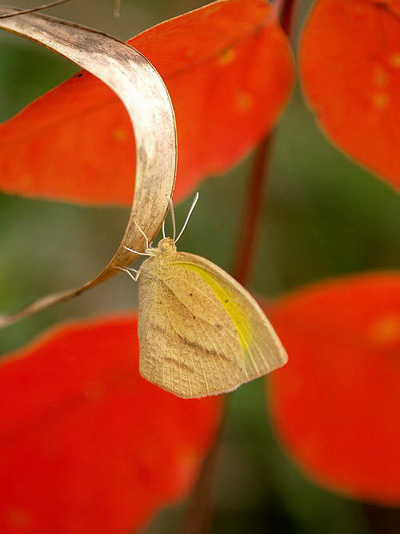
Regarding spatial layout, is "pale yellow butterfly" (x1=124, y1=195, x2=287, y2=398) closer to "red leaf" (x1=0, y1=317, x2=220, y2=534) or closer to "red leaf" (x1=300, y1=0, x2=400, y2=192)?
"red leaf" (x1=0, y1=317, x2=220, y2=534)

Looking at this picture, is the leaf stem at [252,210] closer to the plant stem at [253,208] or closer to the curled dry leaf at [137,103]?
the plant stem at [253,208]

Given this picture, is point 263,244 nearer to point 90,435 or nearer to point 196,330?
point 90,435

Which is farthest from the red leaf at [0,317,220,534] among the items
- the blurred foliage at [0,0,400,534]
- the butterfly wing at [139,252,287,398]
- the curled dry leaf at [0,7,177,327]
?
the blurred foliage at [0,0,400,534]

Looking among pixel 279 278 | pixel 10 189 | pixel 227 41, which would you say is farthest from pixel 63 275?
pixel 227 41

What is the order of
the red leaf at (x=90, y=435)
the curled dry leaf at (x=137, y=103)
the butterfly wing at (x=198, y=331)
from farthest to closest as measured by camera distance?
the red leaf at (x=90, y=435)
the butterfly wing at (x=198, y=331)
the curled dry leaf at (x=137, y=103)

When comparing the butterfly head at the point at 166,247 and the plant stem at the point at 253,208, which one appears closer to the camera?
the butterfly head at the point at 166,247

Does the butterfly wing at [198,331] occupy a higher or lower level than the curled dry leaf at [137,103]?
→ lower

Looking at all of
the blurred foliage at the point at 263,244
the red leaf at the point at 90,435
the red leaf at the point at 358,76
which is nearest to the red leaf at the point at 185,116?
the red leaf at the point at 358,76

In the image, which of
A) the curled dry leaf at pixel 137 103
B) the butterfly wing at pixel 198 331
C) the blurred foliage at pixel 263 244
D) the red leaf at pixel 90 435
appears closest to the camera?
the curled dry leaf at pixel 137 103
